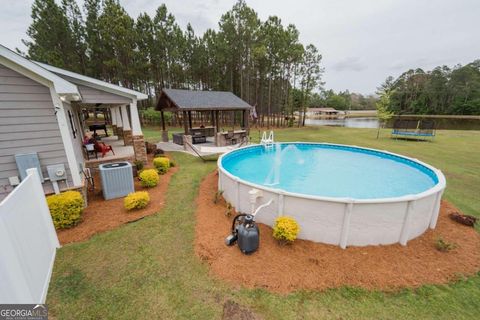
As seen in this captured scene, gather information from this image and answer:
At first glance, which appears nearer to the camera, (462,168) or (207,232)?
(207,232)

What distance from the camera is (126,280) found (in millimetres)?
3549

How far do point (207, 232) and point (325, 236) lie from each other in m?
2.72

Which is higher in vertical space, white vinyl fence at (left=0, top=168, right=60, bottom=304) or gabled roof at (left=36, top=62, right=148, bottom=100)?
gabled roof at (left=36, top=62, right=148, bottom=100)

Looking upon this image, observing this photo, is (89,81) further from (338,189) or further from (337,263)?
(338,189)

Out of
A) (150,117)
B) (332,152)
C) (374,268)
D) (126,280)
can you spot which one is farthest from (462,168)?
(150,117)

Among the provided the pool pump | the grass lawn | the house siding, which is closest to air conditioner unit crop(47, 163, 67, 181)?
the house siding

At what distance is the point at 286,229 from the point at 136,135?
7.93m

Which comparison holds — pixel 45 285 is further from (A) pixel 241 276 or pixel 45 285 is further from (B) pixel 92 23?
(B) pixel 92 23

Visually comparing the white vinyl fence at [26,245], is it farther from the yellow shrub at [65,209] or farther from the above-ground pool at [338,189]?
the above-ground pool at [338,189]

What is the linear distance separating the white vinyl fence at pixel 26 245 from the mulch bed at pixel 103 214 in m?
0.59

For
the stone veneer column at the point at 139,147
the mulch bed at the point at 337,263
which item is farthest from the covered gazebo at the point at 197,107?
the mulch bed at the point at 337,263

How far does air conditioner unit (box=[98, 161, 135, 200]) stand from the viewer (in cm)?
628

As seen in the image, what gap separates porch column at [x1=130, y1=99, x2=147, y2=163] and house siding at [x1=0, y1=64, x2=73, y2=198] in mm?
3651

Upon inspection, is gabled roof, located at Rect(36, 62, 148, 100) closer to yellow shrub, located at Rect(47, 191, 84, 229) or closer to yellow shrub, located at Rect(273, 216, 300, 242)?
yellow shrub, located at Rect(47, 191, 84, 229)
